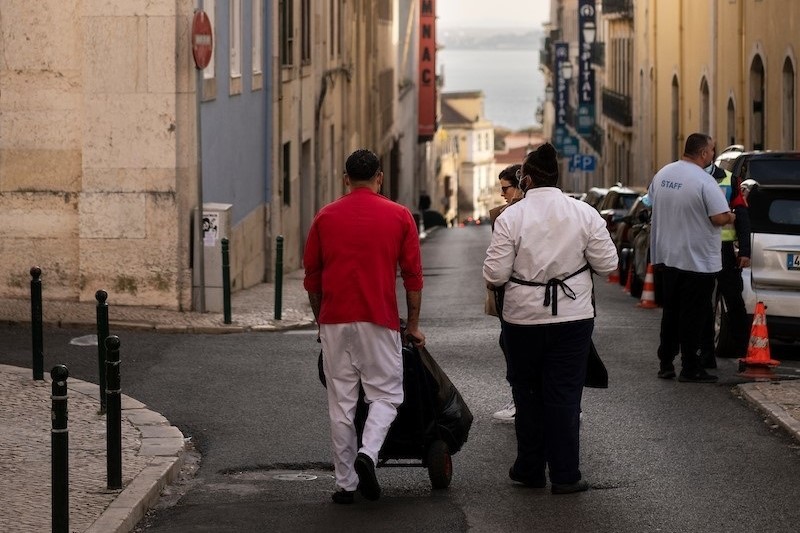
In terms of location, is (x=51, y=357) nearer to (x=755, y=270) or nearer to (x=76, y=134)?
(x=76, y=134)

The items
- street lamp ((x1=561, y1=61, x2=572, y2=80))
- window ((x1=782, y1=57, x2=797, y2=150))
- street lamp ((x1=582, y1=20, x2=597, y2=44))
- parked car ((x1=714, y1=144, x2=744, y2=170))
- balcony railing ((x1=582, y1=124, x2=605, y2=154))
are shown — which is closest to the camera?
parked car ((x1=714, y1=144, x2=744, y2=170))

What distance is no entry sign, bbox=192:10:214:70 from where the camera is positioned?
17562 millimetres

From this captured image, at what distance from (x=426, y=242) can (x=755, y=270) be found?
3584 cm

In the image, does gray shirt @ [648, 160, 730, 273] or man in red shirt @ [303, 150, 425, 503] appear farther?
gray shirt @ [648, 160, 730, 273]

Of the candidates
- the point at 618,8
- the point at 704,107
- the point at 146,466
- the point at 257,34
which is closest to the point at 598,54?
the point at 618,8

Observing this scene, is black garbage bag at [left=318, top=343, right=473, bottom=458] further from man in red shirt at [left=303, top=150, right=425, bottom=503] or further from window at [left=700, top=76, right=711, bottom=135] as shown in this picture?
window at [left=700, top=76, right=711, bottom=135]

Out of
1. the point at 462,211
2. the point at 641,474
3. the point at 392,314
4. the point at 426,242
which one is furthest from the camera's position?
the point at 462,211

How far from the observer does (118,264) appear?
17.7 metres

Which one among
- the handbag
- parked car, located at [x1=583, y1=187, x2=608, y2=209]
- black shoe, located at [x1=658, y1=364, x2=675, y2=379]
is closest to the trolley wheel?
the handbag

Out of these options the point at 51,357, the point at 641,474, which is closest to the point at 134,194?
the point at 51,357

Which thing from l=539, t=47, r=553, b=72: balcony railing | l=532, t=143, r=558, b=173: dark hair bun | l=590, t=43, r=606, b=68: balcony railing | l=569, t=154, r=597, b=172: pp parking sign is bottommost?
l=532, t=143, r=558, b=173: dark hair bun

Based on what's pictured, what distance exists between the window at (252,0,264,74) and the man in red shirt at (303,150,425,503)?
651 inches

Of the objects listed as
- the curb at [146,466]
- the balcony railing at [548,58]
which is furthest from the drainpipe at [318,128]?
the balcony railing at [548,58]

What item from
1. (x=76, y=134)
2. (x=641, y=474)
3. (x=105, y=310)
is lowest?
(x=641, y=474)
